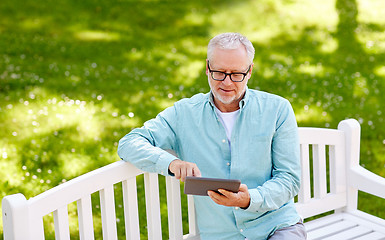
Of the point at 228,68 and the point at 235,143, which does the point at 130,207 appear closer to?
the point at 235,143

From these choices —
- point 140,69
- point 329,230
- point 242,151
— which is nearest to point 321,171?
point 329,230

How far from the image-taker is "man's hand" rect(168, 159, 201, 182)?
2.74m

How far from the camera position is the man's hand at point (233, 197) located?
8.70 ft

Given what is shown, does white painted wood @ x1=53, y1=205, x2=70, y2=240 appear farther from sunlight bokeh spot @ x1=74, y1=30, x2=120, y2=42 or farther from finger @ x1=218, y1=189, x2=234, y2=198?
sunlight bokeh spot @ x1=74, y1=30, x2=120, y2=42

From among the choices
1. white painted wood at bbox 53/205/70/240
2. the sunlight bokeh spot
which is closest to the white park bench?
white painted wood at bbox 53/205/70/240

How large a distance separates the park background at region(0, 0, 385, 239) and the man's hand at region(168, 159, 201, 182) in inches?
77.3

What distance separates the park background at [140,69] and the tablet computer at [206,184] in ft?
7.02

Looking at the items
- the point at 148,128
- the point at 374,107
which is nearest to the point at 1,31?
the point at 374,107

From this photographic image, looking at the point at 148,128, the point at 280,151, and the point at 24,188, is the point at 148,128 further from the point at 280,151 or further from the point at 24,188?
the point at 24,188

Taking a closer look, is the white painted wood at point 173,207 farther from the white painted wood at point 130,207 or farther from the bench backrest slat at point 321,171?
the bench backrest slat at point 321,171

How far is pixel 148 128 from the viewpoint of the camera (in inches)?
117

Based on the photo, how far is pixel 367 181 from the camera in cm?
364

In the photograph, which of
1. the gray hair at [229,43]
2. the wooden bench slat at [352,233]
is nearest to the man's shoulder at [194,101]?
the gray hair at [229,43]

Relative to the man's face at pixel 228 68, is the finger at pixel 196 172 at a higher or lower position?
lower
